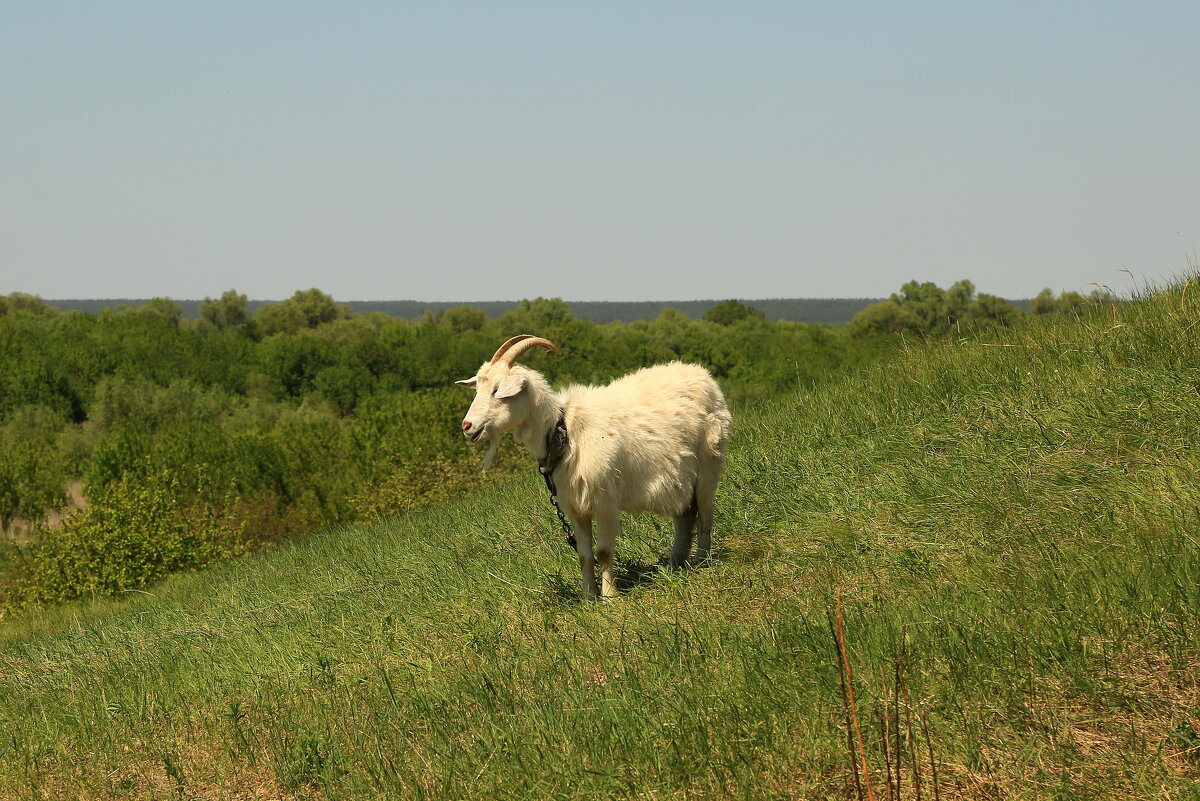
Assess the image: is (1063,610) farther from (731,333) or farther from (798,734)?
(731,333)

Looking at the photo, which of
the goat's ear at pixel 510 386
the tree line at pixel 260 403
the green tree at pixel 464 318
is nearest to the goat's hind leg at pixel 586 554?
the goat's ear at pixel 510 386

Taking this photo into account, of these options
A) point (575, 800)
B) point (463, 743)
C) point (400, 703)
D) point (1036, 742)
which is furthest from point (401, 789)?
point (1036, 742)

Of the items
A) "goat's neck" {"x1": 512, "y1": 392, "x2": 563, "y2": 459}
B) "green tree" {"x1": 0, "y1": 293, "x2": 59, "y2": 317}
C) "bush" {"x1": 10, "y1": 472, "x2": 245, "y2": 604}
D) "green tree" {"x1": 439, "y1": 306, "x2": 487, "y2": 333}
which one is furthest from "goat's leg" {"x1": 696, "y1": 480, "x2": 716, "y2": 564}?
"green tree" {"x1": 0, "y1": 293, "x2": 59, "y2": 317}

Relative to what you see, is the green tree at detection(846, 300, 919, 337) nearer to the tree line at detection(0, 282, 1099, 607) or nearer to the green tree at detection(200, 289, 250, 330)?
the tree line at detection(0, 282, 1099, 607)

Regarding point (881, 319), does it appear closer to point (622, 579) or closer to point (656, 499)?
point (622, 579)

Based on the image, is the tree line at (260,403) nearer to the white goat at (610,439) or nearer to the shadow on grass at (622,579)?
the white goat at (610,439)

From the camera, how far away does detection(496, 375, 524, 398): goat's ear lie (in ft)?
24.1

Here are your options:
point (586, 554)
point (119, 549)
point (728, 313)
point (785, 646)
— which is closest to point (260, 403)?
point (119, 549)

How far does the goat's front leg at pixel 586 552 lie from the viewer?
311 inches

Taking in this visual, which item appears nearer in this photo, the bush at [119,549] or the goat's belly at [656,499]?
the goat's belly at [656,499]

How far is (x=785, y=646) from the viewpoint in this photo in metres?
5.39

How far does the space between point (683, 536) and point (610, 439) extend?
140 cm

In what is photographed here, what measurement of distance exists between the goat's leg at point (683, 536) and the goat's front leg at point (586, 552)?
3.16 feet

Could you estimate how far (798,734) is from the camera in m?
4.61
